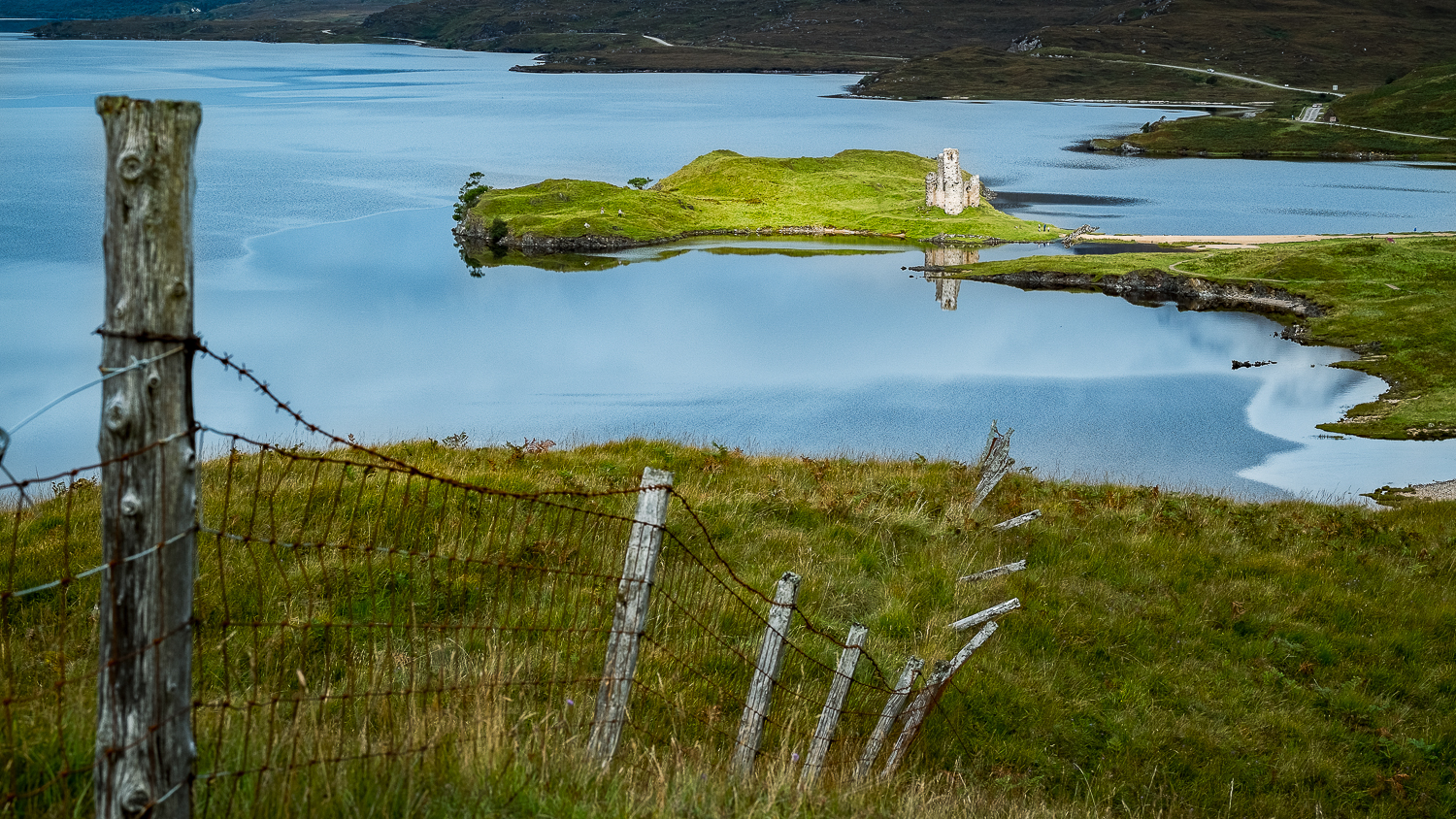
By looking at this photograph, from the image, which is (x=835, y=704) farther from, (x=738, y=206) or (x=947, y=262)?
(x=738, y=206)

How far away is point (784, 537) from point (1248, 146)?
158m

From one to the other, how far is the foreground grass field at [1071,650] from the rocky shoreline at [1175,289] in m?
49.0

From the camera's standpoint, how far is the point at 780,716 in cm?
874

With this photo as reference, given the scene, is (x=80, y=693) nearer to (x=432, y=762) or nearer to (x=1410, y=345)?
(x=432, y=762)

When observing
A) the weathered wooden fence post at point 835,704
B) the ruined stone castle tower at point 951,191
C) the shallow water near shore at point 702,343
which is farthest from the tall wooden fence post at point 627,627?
the ruined stone castle tower at point 951,191

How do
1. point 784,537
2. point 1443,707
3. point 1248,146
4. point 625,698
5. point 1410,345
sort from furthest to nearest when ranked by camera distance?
point 1248,146
point 1410,345
point 784,537
point 1443,707
point 625,698

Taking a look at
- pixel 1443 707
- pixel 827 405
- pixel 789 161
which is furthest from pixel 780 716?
pixel 789 161

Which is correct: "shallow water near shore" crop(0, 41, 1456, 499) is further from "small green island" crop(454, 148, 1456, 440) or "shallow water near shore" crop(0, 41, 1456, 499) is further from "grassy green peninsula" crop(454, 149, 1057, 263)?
"grassy green peninsula" crop(454, 149, 1057, 263)

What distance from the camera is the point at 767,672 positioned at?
7.21 meters

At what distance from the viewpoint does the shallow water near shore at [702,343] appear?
39031mm

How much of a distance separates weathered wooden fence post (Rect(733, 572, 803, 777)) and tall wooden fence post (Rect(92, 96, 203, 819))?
377cm

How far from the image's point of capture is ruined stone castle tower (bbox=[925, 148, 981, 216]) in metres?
87.8

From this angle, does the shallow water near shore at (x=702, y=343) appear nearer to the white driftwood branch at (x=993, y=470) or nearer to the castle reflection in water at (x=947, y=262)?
the castle reflection in water at (x=947, y=262)

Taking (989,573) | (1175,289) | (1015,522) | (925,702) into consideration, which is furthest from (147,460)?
(1175,289)
